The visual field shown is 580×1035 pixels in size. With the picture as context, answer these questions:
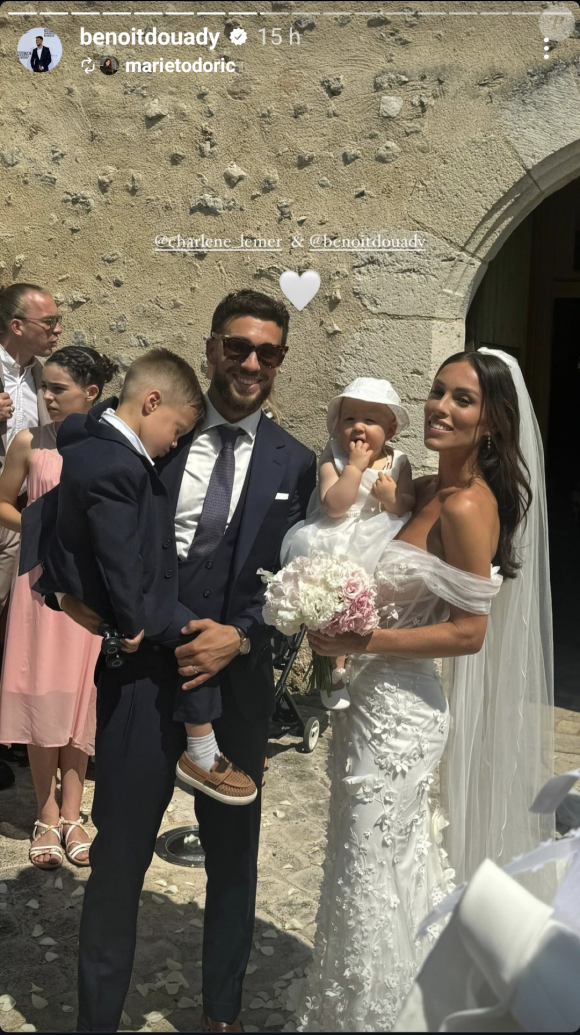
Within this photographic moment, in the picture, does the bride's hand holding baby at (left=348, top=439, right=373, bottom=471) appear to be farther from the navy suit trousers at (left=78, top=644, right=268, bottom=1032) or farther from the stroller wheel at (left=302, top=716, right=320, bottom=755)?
the stroller wheel at (left=302, top=716, right=320, bottom=755)

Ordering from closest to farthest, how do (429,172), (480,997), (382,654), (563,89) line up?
(480,997) → (382,654) → (563,89) → (429,172)

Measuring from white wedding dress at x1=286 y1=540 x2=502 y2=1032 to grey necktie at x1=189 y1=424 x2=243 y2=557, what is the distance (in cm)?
49

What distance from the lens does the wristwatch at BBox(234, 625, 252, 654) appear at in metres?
2.63

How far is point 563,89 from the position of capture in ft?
16.4

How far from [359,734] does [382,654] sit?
0.24 meters

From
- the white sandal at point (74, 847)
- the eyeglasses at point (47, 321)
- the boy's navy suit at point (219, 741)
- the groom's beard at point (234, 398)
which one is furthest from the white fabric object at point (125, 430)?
the eyeglasses at point (47, 321)

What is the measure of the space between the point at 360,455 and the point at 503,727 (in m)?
1.03

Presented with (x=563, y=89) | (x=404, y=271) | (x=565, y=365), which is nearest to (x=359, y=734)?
(x=404, y=271)

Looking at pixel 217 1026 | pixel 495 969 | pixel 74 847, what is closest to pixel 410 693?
pixel 217 1026

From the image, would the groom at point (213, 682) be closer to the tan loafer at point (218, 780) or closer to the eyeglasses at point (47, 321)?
the tan loafer at point (218, 780)

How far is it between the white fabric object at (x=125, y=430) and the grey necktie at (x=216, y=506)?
224 millimetres

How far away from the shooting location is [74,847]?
13.4 feet

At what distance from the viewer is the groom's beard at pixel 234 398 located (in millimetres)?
2723

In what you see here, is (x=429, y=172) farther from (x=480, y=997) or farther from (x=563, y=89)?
(x=480, y=997)
